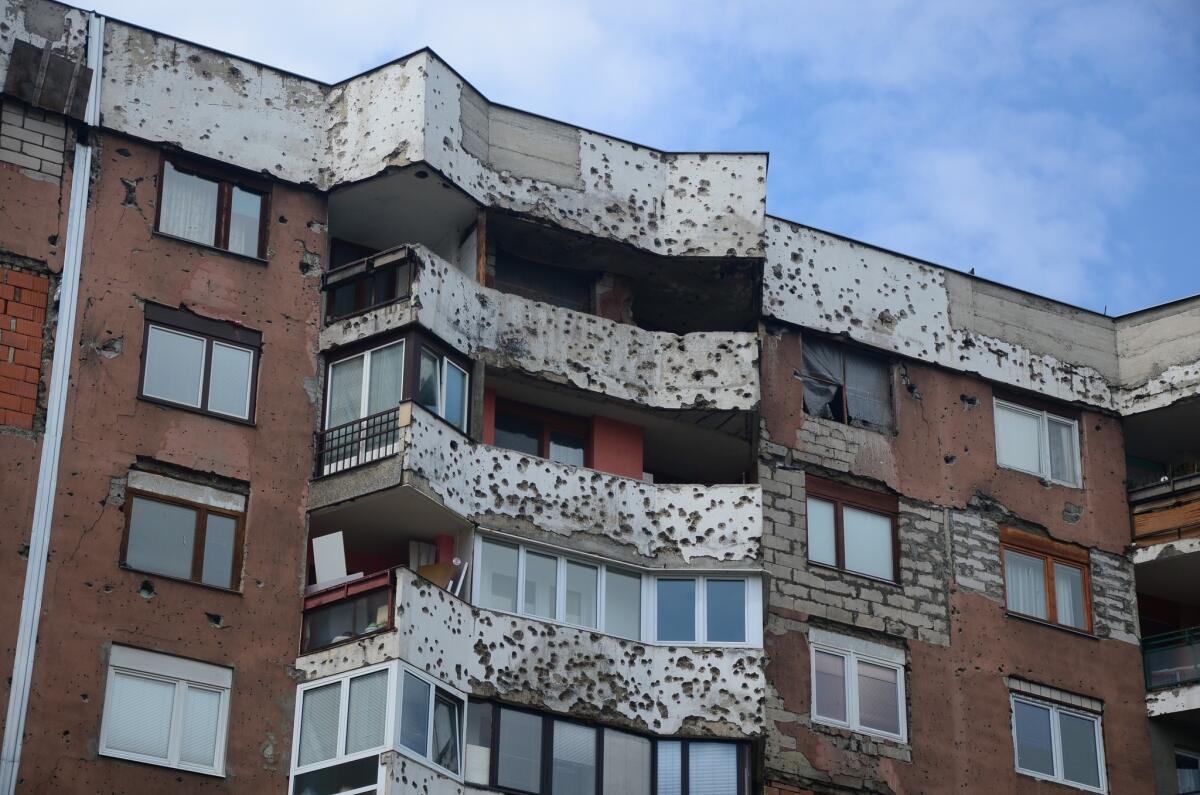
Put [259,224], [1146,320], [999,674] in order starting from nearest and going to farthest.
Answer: [259,224], [999,674], [1146,320]

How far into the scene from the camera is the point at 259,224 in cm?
3622

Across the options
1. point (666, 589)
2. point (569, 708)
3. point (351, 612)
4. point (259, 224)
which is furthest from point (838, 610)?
point (259, 224)

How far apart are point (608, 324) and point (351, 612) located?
7.51m

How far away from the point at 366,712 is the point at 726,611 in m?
6.79

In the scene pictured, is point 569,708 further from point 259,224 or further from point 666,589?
point 259,224

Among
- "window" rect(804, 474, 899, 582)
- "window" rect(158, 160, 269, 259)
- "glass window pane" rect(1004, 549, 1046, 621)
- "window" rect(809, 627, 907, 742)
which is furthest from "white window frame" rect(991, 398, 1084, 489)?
"window" rect(158, 160, 269, 259)

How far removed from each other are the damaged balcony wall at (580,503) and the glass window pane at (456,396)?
0.43m

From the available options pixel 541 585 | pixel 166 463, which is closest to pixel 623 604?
pixel 541 585

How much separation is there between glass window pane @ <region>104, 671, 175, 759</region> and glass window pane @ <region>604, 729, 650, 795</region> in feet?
22.8

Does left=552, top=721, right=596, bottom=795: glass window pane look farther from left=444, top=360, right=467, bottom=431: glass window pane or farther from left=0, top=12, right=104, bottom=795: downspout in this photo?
left=0, top=12, right=104, bottom=795: downspout

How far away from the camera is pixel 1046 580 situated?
4038 centimetres

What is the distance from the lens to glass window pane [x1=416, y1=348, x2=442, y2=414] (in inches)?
1383

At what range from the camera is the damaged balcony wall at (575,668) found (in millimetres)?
33344

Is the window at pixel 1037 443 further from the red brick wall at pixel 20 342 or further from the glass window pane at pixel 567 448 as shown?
the red brick wall at pixel 20 342
